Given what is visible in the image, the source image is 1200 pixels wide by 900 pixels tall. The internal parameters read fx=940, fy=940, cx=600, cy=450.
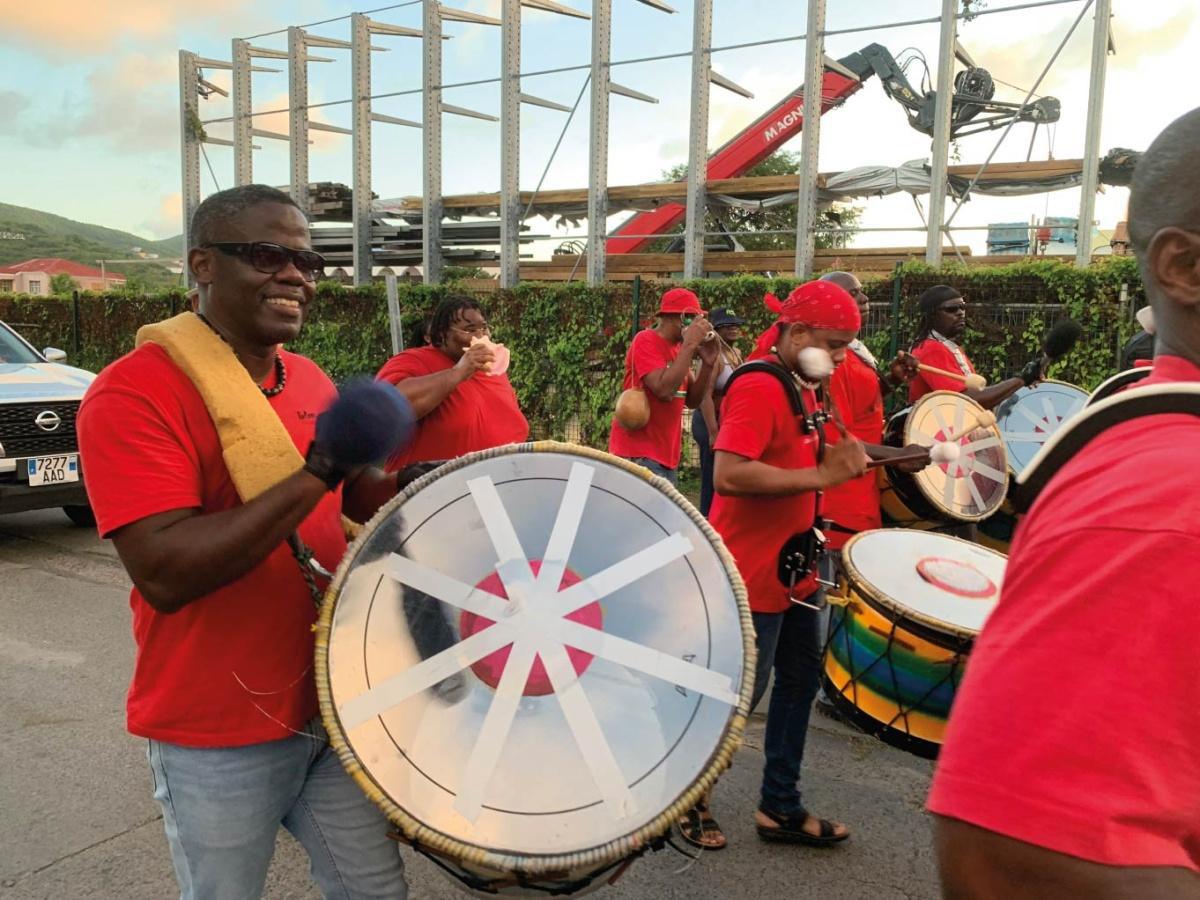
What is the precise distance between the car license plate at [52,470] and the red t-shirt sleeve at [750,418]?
20.3ft

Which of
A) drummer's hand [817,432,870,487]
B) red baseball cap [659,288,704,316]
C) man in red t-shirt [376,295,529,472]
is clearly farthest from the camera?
red baseball cap [659,288,704,316]

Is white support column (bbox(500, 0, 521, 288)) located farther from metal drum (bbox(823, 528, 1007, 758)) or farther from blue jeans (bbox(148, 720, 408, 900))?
blue jeans (bbox(148, 720, 408, 900))

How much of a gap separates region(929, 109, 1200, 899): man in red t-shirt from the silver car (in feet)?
24.7

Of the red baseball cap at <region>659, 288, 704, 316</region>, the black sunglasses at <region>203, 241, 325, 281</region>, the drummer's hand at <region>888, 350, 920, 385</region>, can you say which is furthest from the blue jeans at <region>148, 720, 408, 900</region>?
the red baseball cap at <region>659, 288, 704, 316</region>

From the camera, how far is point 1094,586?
76 cm

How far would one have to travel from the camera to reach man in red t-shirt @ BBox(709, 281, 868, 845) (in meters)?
3.07

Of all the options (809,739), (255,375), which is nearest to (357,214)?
(809,739)

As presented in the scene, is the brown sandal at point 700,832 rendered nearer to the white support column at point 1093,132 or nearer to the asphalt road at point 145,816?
the asphalt road at point 145,816

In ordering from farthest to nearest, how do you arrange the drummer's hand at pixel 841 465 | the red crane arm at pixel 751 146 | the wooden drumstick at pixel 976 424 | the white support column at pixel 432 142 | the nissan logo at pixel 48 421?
the white support column at pixel 432 142
the red crane arm at pixel 751 146
the nissan logo at pixel 48 421
the wooden drumstick at pixel 976 424
the drummer's hand at pixel 841 465

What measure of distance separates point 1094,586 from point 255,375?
65.5 inches

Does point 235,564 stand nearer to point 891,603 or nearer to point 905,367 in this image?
point 891,603

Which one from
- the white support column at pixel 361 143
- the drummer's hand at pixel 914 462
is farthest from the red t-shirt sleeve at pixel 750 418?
the white support column at pixel 361 143

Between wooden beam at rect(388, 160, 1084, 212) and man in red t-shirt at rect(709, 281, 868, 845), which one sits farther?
wooden beam at rect(388, 160, 1084, 212)

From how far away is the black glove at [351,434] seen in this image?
65.2 inches
